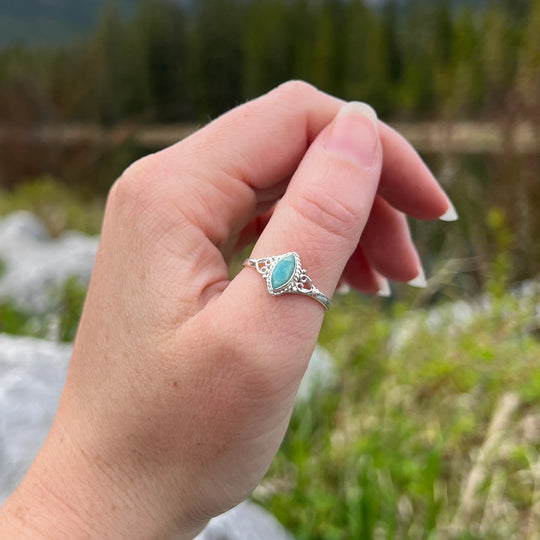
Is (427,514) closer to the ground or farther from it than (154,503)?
closer to the ground

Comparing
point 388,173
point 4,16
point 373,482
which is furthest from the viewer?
point 4,16

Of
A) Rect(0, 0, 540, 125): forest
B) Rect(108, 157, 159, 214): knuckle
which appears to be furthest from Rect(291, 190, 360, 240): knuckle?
Rect(0, 0, 540, 125): forest

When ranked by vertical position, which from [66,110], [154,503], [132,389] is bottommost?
[66,110]

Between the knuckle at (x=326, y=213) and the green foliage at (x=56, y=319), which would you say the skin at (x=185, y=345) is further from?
the green foliage at (x=56, y=319)

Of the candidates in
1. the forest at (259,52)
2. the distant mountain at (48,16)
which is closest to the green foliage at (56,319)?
the forest at (259,52)

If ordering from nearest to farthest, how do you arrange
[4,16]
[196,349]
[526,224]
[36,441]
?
[196,349], [36,441], [526,224], [4,16]

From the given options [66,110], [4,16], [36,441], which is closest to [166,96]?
[66,110]

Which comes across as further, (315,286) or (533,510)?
(533,510)

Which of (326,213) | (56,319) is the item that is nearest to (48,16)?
(56,319)

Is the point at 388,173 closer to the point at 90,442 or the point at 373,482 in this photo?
the point at 90,442
